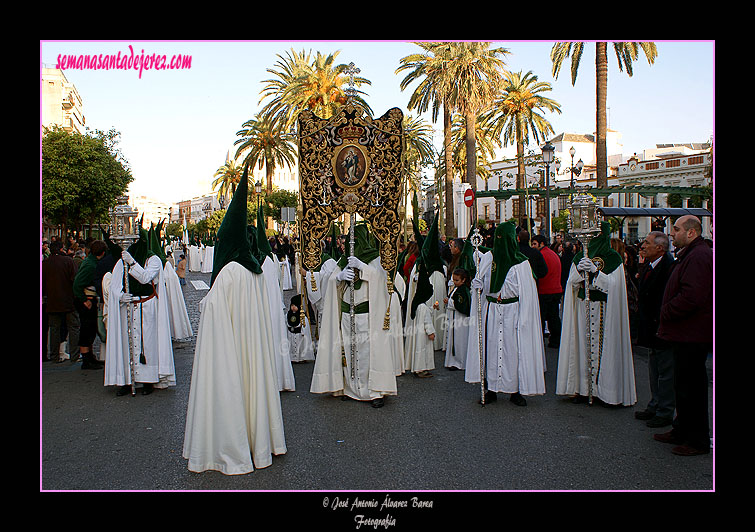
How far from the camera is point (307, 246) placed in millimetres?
7090

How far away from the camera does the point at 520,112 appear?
111ft

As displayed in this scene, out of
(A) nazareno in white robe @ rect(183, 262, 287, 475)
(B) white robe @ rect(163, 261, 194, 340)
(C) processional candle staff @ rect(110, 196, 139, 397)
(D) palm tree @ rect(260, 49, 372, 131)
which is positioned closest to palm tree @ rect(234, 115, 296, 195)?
(D) palm tree @ rect(260, 49, 372, 131)

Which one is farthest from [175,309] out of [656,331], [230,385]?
[656,331]

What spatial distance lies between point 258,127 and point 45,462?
27.8 metres

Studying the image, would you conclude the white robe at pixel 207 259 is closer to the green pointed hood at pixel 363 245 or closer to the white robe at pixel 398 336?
the white robe at pixel 398 336

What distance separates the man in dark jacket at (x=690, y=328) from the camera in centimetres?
516

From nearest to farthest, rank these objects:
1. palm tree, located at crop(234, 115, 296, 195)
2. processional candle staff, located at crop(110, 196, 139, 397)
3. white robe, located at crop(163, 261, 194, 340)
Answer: processional candle staff, located at crop(110, 196, 139, 397), white robe, located at crop(163, 261, 194, 340), palm tree, located at crop(234, 115, 296, 195)

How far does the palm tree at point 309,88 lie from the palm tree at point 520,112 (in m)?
10.7

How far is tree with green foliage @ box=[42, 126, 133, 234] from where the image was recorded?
24625mm

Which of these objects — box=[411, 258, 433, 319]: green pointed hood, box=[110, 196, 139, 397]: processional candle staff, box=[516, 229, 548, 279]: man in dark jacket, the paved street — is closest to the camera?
the paved street

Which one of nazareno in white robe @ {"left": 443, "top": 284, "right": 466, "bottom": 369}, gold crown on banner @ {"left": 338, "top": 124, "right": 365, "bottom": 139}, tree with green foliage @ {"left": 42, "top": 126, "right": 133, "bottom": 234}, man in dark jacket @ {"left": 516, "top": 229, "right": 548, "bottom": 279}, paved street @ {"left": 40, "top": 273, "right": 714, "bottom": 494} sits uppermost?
tree with green foliage @ {"left": 42, "top": 126, "right": 133, "bottom": 234}

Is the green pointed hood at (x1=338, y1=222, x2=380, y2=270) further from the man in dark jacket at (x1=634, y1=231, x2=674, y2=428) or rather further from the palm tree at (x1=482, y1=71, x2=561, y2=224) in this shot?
the palm tree at (x1=482, y1=71, x2=561, y2=224)

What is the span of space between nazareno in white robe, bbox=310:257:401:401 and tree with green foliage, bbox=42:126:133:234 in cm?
1998

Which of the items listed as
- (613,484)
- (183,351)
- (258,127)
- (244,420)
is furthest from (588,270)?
(258,127)
